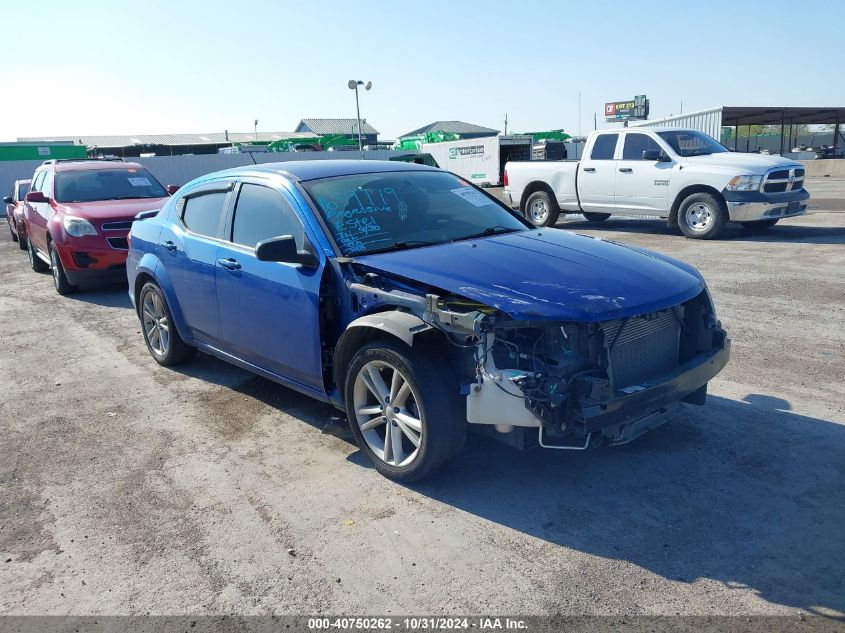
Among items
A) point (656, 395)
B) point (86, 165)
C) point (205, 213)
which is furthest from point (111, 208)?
point (656, 395)

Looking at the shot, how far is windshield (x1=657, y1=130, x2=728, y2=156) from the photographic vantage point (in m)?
13.1

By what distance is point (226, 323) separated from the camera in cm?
529

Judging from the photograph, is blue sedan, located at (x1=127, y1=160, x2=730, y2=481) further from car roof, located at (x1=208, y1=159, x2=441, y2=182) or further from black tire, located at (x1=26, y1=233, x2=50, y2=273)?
black tire, located at (x1=26, y1=233, x2=50, y2=273)

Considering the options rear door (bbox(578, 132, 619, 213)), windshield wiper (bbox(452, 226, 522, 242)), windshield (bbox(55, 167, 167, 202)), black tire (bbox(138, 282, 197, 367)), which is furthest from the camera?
rear door (bbox(578, 132, 619, 213))

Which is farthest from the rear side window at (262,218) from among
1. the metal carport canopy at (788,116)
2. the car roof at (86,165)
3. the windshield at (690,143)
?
the metal carport canopy at (788,116)

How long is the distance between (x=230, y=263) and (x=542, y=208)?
11323mm

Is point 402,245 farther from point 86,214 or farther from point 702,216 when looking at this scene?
point 702,216

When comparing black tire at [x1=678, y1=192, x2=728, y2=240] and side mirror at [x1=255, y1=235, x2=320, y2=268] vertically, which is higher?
side mirror at [x1=255, y1=235, x2=320, y2=268]

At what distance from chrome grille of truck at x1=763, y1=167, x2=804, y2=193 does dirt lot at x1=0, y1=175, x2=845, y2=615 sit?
22.6 ft

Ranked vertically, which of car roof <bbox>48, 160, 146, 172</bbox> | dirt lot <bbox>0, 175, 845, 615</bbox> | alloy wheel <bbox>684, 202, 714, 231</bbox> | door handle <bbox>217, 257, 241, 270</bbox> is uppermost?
car roof <bbox>48, 160, 146, 172</bbox>

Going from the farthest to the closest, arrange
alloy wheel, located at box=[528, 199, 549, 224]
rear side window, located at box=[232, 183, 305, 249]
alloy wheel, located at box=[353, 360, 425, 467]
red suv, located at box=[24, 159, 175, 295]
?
alloy wheel, located at box=[528, 199, 549, 224], red suv, located at box=[24, 159, 175, 295], rear side window, located at box=[232, 183, 305, 249], alloy wheel, located at box=[353, 360, 425, 467]

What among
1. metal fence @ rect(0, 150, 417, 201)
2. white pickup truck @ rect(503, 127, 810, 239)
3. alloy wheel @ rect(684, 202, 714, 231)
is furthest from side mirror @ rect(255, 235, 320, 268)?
metal fence @ rect(0, 150, 417, 201)

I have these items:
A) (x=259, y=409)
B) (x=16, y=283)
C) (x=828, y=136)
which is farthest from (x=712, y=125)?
(x=828, y=136)

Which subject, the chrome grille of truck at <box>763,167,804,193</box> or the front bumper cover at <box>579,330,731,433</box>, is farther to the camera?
the chrome grille of truck at <box>763,167,804,193</box>
